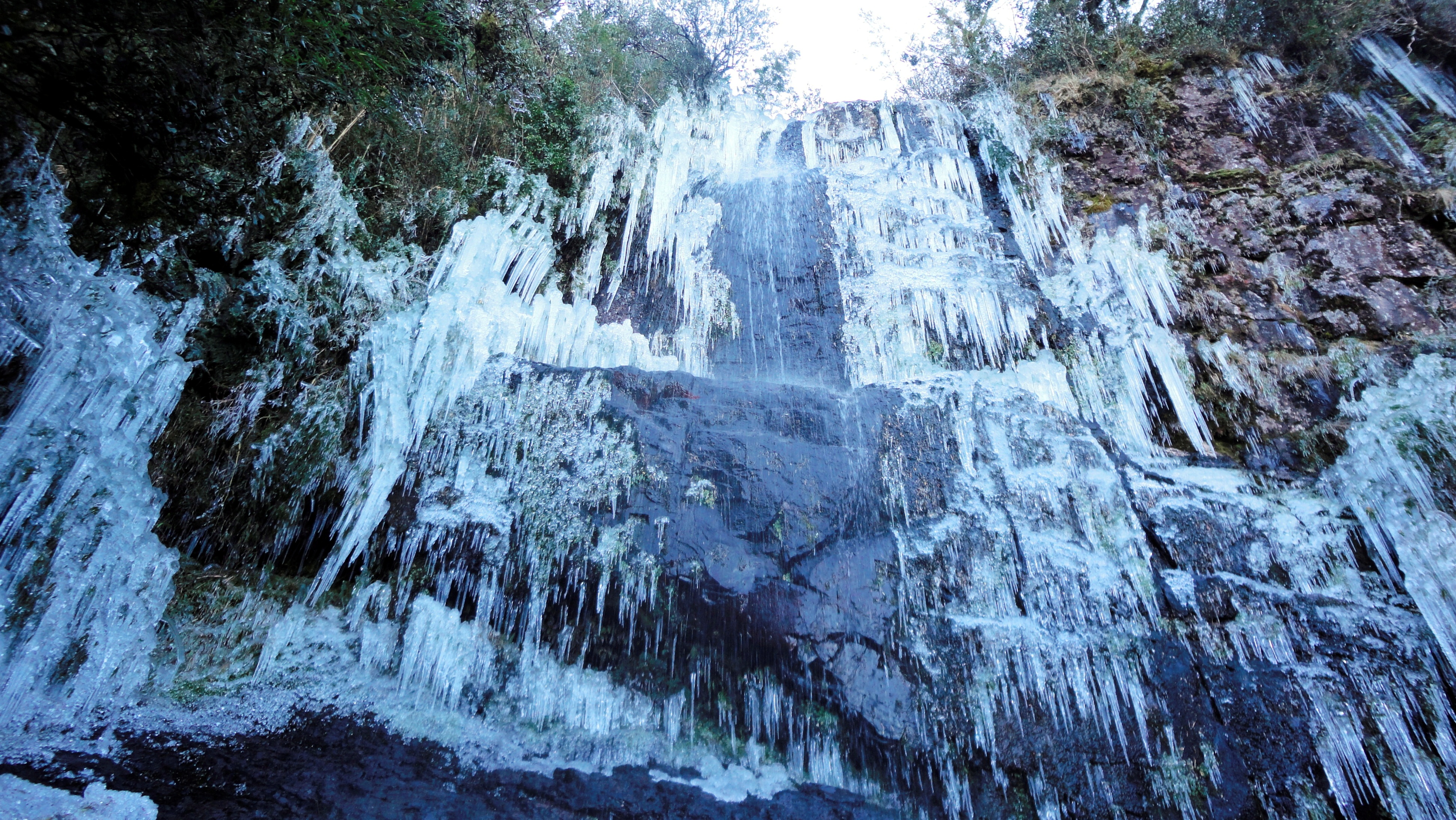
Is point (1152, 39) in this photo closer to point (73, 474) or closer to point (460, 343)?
point (460, 343)

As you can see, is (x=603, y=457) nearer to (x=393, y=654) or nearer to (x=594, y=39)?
(x=393, y=654)

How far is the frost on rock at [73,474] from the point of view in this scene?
384 cm

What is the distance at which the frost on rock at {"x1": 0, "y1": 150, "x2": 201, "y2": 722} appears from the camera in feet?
12.6

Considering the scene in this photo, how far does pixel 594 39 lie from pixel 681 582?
8.11 metres

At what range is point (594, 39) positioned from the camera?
9.27 meters

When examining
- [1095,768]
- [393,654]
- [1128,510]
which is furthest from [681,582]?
[1128,510]

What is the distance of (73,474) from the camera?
406cm

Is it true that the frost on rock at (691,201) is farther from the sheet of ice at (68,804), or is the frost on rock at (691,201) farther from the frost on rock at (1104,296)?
the sheet of ice at (68,804)

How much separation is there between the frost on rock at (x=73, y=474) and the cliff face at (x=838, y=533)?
0.03 metres

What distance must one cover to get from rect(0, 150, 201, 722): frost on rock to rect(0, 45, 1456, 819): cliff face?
0.03 metres

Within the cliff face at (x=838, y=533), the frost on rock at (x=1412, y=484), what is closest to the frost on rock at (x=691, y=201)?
the cliff face at (x=838, y=533)

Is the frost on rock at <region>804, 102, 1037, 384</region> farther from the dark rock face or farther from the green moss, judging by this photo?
the dark rock face

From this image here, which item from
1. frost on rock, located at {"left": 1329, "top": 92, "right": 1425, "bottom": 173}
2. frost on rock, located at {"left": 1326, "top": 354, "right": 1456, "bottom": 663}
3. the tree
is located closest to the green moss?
frost on rock, located at {"left": 1329, "top": 92, "right": 1425, "bottom": 173}

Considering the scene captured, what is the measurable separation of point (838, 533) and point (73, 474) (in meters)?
4.70
